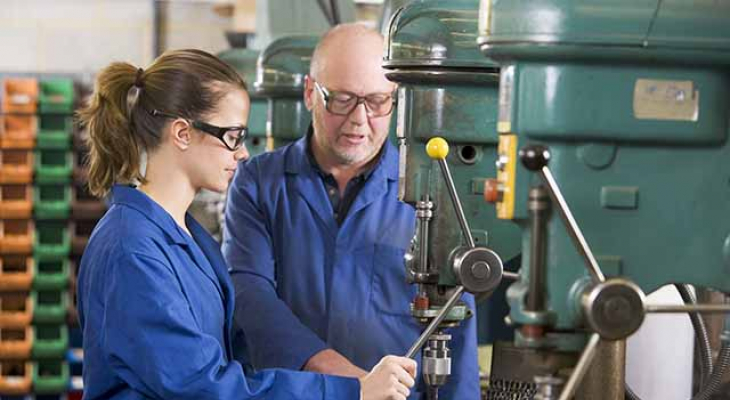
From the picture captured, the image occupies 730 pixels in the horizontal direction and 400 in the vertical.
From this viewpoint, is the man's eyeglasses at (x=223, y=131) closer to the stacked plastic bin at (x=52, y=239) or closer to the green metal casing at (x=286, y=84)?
the green metal casing at (x=286, y=84)

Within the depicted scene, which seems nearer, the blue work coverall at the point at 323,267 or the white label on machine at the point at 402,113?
the white label on machine at the point at 402,113

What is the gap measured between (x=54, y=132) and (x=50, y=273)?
0.92m

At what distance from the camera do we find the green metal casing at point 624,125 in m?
1.71

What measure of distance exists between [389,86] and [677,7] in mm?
1229

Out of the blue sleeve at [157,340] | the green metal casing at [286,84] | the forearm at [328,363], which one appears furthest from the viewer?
the green metal casing at [286,84]

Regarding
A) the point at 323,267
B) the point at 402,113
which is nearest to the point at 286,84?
the point at 323,267

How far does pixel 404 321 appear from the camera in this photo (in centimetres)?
285

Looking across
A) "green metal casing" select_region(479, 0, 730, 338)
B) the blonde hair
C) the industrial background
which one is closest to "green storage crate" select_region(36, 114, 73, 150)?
the industrial background

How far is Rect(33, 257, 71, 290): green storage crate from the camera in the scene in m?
8.21

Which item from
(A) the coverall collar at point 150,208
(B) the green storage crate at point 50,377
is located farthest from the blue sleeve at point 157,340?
(B) the green storage crate at point 50,377

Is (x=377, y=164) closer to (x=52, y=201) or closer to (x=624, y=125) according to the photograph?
(x=624, y=125)

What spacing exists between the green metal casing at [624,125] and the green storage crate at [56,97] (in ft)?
22.5

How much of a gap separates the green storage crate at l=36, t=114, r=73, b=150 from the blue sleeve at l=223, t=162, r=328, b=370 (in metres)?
5.44

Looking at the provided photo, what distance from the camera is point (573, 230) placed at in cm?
165
